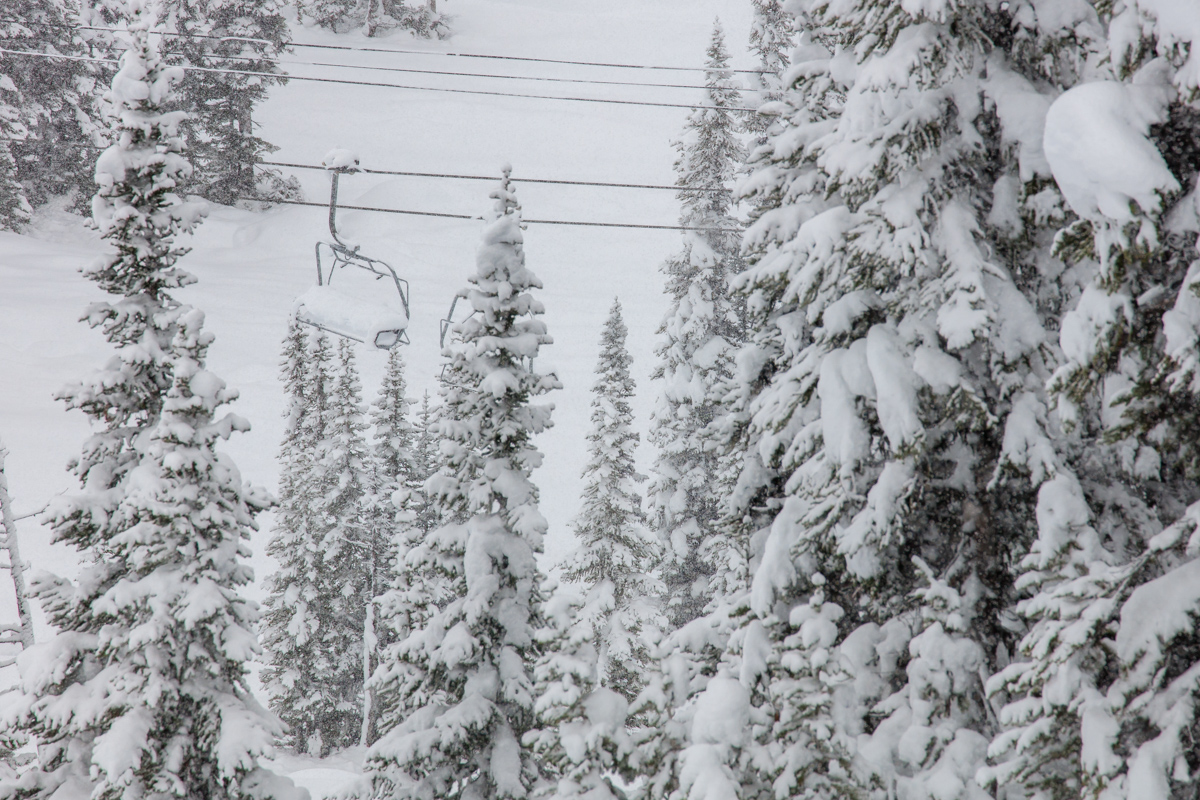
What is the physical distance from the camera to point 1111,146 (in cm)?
409

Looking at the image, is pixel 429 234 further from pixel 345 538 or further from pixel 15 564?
pixel 15 564

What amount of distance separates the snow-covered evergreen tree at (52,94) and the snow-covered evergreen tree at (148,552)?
142 ft

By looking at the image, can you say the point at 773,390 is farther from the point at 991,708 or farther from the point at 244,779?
the point at 244,779

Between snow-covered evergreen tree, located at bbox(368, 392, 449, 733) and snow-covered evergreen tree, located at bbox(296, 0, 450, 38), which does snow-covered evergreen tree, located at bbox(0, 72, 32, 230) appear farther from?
snow-covered evergreen tree, located at bbox(296, 0, 450, 38)

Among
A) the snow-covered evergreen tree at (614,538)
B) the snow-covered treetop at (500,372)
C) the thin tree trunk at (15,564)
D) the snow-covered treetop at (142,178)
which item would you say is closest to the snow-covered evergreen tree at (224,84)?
the snow-covered evergreen tree at (614,538)

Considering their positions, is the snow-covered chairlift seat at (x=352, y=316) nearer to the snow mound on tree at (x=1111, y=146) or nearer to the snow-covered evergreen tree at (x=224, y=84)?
the snow mound on tree at (x=1111, y=146)

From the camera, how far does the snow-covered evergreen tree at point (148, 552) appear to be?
1155 cm

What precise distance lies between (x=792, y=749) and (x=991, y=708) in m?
1.37

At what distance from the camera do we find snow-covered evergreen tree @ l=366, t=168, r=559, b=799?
41.6 feet

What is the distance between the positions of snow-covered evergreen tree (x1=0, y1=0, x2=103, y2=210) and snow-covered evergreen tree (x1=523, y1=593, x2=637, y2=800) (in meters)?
50.3

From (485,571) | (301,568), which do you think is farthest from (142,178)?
(301,568)

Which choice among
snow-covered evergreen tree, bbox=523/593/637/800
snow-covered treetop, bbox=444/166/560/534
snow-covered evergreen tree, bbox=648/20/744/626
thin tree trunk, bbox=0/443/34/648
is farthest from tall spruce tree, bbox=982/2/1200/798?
snow-covered evergreen tree, bbox=648/20/744/626

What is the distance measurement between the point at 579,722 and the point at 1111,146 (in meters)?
6.89

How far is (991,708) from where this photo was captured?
6.11m
